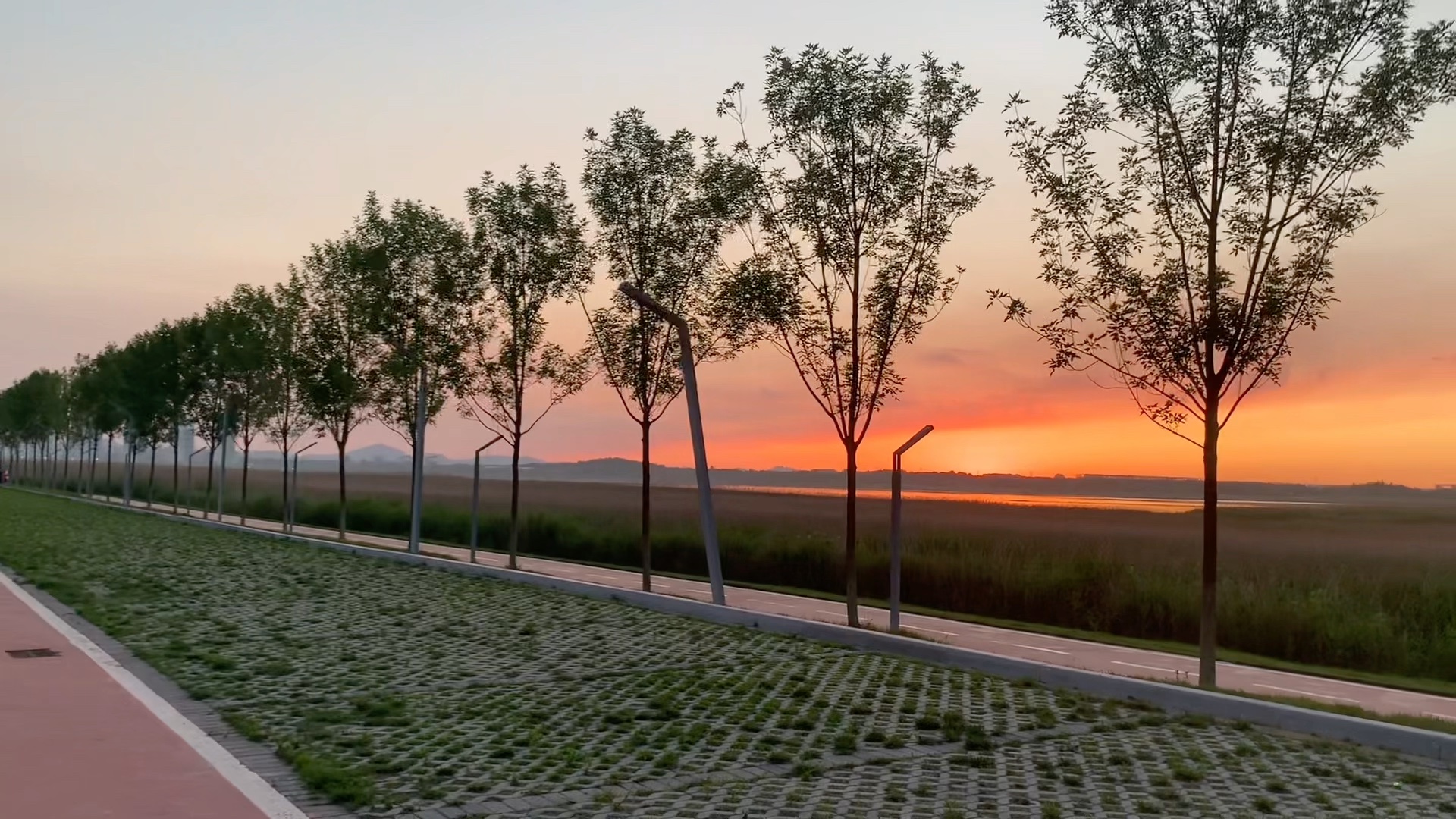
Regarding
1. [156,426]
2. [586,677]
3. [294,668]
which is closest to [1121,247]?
[586,677]

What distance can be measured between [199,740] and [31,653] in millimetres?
4835

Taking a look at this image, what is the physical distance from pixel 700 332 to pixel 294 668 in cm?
1350

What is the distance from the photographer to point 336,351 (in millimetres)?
36875

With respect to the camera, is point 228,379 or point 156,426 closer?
point 228,379

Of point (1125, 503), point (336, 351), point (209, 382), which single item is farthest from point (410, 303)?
point (1125, 503)

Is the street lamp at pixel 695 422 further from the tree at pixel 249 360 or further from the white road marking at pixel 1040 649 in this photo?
the tree at pixel 249 360

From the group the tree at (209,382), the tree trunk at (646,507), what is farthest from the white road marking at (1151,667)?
the tree at (209,382)

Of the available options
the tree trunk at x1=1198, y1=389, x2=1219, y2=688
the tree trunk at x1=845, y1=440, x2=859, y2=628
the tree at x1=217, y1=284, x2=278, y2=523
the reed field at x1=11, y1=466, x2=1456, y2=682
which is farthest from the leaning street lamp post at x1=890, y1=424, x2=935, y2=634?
the tree at x1=217, y1=284, x2=278, y2=523

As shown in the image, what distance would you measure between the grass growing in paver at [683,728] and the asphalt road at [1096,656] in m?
3.65

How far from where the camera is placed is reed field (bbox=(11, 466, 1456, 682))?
19.7 metres

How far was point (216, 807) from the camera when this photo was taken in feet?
20.7

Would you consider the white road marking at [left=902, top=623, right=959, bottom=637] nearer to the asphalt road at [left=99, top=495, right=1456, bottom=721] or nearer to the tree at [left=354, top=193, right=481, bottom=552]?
the asphalt road at [left=99, top=495, right=1456, bottom=721]

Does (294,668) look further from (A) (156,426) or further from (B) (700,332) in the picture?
(A) (156,426)

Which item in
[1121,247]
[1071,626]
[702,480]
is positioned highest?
[1121,247]
